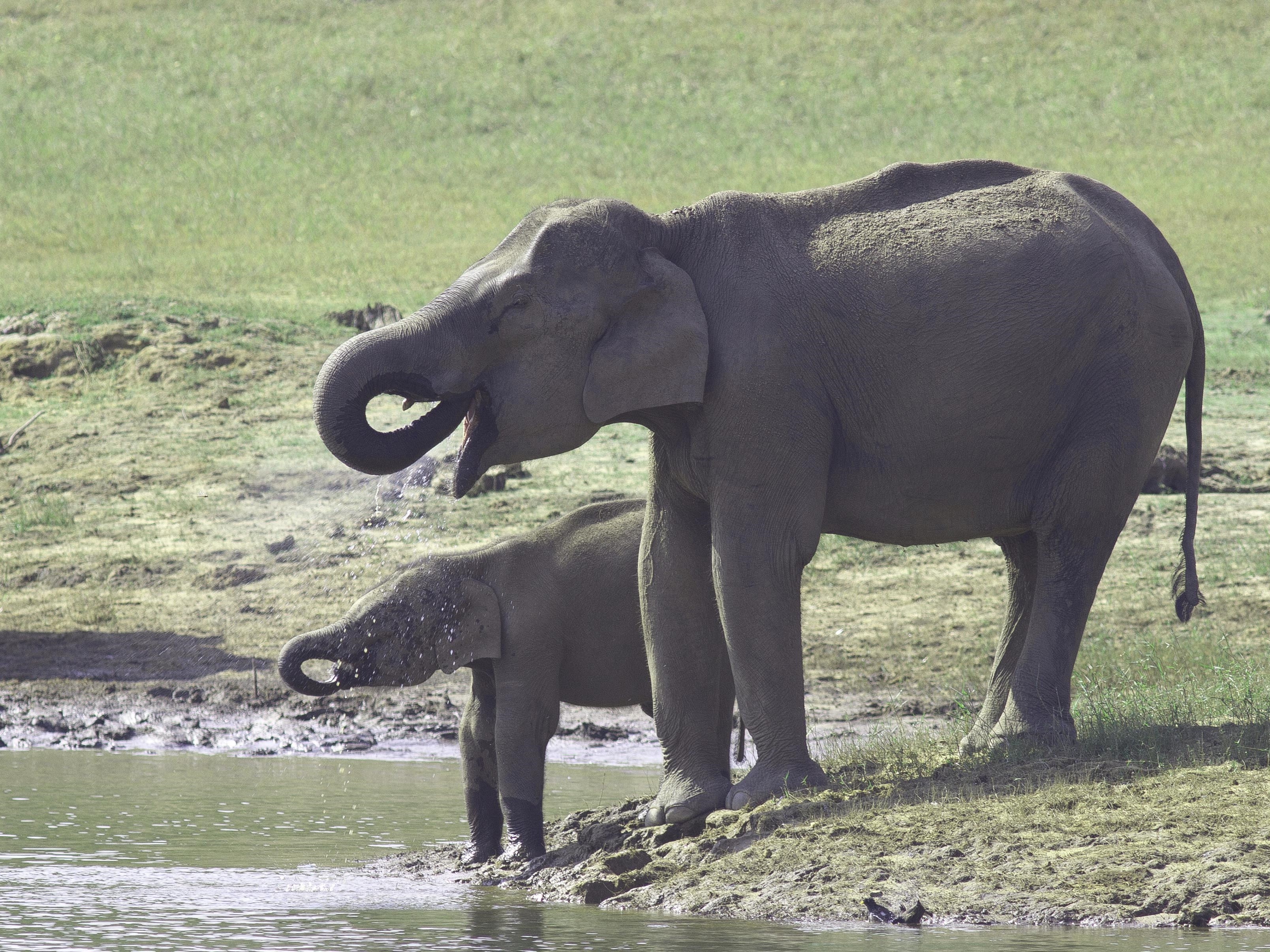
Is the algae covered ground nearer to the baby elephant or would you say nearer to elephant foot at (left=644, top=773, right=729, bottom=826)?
elephant foot at (left=644, top=773, right=729, bottom=826)

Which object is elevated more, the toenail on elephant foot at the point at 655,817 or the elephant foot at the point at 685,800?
the elephant foot at the point at 685,800

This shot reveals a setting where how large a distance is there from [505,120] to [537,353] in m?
35.4

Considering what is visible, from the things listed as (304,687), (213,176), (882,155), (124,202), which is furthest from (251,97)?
(304,687)

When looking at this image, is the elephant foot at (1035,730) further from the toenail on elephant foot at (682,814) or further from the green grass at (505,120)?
the green grass at (505,120)

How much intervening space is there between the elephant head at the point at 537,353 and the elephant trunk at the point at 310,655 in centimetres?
154

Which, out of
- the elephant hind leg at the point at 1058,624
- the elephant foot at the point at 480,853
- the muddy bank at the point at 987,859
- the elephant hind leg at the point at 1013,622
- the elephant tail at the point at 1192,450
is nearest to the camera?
the muddy bank at the point at 987,859

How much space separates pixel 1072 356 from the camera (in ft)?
23.9

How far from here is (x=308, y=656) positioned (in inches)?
329

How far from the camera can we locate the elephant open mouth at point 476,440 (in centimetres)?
711

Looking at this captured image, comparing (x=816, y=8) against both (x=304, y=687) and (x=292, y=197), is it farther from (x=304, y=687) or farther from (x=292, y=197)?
(x=304, y=687)

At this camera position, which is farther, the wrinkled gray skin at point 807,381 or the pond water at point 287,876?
the wrinkled gray skin at point 807,381

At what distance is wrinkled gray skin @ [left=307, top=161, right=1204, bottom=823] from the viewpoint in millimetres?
7062

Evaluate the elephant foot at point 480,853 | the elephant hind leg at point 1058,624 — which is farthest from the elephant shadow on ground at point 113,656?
the elephant hind leg at point 1058,624

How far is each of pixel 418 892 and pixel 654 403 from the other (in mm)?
2237
